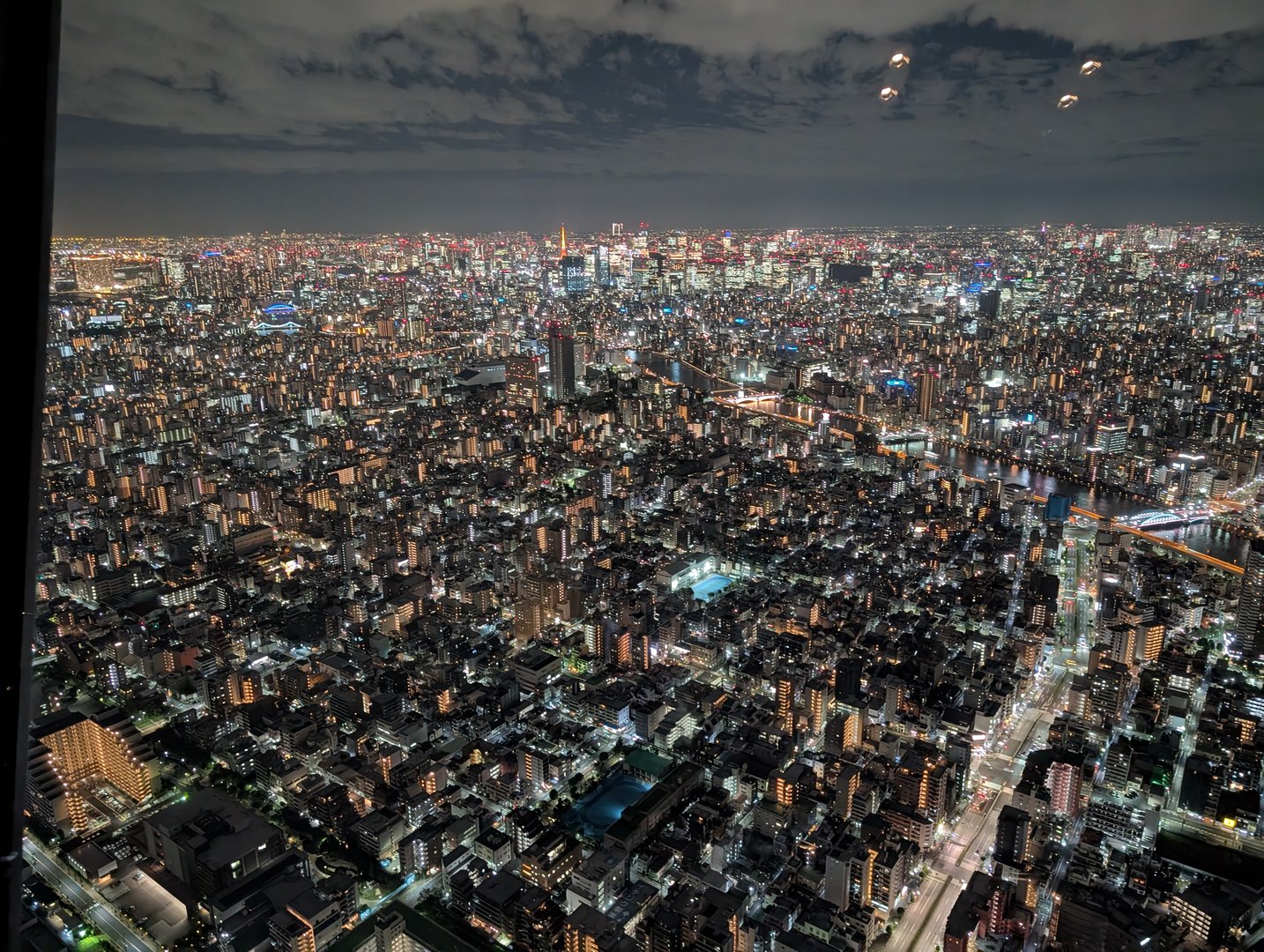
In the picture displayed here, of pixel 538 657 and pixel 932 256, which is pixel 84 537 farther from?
pixel 932 256

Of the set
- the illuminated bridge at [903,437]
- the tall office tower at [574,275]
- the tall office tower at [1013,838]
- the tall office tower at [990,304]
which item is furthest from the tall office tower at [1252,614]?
the tall office tower at [574,275]

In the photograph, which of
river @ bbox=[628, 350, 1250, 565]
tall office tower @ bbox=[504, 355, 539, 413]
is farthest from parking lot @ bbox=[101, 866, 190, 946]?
tall office tower @ bbox=[504, 355, 539, 413]

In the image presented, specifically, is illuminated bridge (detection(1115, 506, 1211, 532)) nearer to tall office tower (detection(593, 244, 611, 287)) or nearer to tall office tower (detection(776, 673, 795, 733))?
tall office tower (detection(776, 673, 795, 733))

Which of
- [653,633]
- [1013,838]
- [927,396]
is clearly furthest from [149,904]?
[927,396]

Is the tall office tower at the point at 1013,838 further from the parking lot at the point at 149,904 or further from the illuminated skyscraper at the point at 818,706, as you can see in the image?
the parking lot at the point at 149,904

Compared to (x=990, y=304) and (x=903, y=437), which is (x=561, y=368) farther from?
(x=990, y=304)
